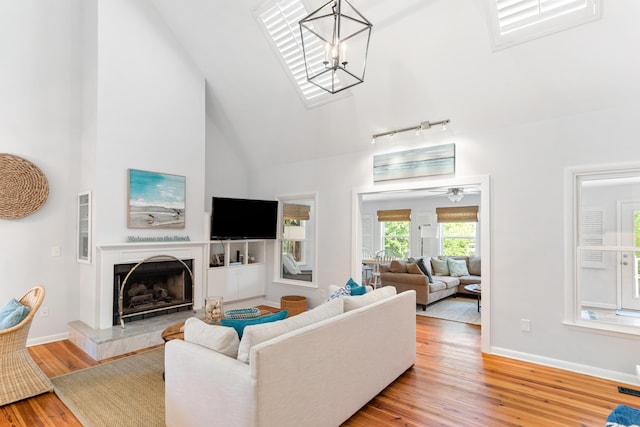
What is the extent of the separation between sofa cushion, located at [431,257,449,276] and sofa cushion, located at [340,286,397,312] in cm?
455

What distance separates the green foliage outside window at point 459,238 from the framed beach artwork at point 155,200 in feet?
22.6

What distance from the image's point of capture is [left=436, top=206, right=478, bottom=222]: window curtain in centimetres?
848

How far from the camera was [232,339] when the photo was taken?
6.68 feet

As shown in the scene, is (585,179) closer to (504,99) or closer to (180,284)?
(504,99)

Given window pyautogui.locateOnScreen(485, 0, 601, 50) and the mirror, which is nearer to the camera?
window pyautogui.locateOnScreen(485, 0, 601, 50)

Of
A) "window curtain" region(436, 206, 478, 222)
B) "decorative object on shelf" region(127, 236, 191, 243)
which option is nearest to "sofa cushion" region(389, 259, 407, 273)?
"window curtain" region(436, 206, 478, 222)

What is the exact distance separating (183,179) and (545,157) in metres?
4.45

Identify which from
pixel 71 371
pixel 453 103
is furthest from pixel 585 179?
pixel 71 371

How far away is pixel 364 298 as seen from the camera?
116 inches

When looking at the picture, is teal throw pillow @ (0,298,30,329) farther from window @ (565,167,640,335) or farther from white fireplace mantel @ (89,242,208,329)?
window @ (565,167,640,335)

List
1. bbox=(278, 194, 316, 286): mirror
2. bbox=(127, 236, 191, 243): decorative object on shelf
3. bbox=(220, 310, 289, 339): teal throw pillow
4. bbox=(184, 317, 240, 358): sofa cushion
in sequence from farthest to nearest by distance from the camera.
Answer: bbox=(278, 194, 316, 286): mirror → bbox=(127, 236, 191, 243): decorative object on shelf → bbox=(220, 310, 289, 339): teal throw pillow → bbox=(184, 317, 240, 358): sofa cushion

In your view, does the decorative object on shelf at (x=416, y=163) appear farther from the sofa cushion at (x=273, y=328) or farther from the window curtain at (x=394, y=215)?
the window curtain at (x=394, y=215)

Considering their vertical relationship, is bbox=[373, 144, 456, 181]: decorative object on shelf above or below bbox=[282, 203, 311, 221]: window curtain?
above

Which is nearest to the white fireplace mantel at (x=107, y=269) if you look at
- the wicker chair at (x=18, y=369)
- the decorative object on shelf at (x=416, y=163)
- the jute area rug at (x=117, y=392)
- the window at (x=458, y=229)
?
the jute area rug at (x=117, y=392)
